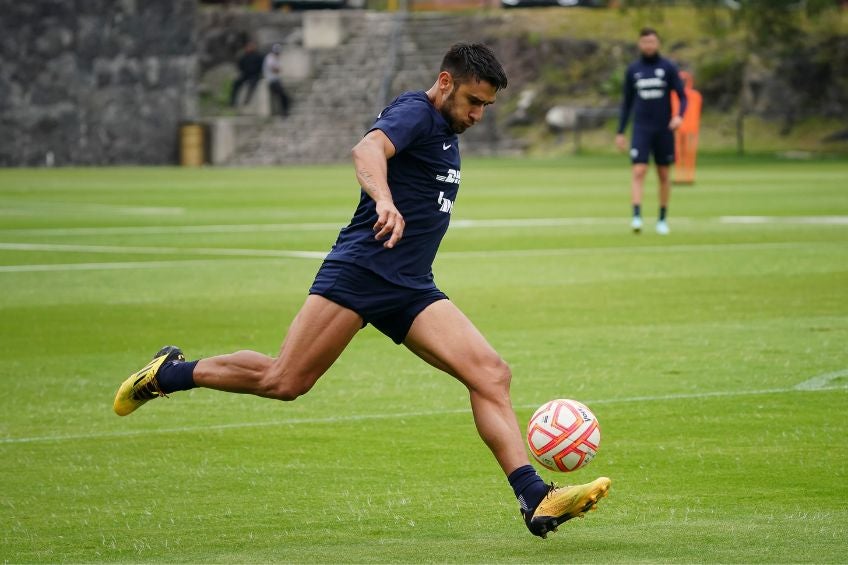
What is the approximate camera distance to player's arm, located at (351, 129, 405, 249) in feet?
21.6

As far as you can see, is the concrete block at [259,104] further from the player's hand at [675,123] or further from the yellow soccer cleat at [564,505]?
the yellow soccer cleat at [564,505]

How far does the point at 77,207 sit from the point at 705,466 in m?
22.6

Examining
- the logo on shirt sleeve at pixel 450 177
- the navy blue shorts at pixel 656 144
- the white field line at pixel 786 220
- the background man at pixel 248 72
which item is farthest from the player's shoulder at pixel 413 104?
the background man at pixel 248 72

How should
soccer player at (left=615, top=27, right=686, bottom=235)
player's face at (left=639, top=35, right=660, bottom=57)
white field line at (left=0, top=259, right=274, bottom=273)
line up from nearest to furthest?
white field line at (left=0, top=259, right=274, bottom=273)
player's face at (left=639, top=35, right=660, bottom=57)
soccer player at (left=615, top=27, right=686, bottom=235)

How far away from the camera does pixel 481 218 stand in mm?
25781

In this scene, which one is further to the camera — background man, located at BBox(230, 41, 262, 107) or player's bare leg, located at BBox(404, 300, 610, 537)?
background man, located at BBox(230, 41, 262, 107)

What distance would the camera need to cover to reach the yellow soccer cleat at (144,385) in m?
7.66

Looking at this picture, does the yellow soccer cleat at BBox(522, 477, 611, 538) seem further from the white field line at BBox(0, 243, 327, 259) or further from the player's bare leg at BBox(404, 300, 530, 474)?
the white field line at BBox(0, 243, 327, 259)

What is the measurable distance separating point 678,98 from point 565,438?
16188 millimetres

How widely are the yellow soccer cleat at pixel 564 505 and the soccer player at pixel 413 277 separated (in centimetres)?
28

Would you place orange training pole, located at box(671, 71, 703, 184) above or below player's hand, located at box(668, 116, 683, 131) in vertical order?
below

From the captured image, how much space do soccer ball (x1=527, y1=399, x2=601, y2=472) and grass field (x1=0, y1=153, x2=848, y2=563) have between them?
28 cm

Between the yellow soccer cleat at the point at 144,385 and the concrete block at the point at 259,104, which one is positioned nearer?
the yellow soccer cleat at the point at 144,385

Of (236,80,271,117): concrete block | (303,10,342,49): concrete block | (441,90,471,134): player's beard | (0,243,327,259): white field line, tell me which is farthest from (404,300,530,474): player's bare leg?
(303,10,342,49): concrete block
